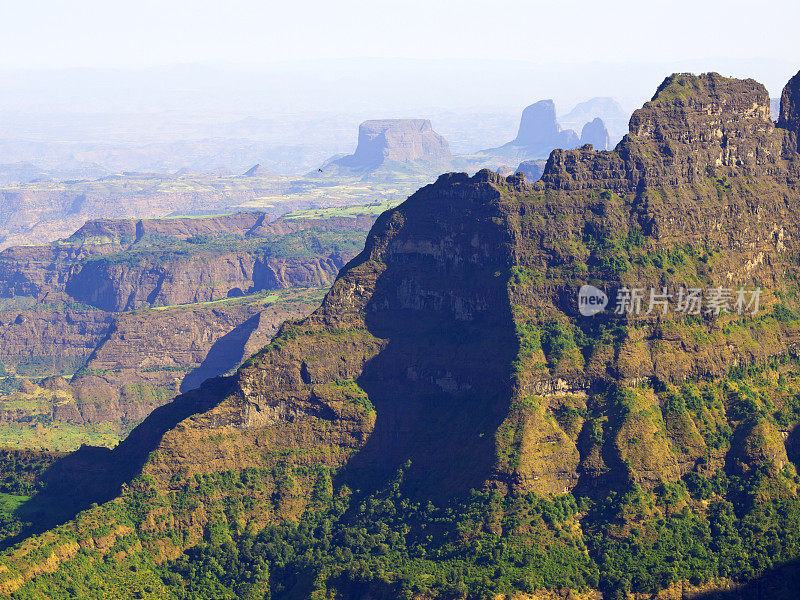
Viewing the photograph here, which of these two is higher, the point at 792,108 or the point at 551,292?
the point at 792,108

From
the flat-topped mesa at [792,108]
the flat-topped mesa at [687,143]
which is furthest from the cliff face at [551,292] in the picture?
the flat-topped mesa at [792,108]

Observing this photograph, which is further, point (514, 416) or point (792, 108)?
point (792, 108)

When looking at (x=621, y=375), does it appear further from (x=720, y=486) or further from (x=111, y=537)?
(x=111, y=537)

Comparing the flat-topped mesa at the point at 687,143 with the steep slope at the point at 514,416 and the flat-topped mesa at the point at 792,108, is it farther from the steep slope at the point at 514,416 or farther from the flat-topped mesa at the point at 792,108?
the flat-topped mesa at the point at 792,108

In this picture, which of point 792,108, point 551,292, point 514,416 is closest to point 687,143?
point 792,108

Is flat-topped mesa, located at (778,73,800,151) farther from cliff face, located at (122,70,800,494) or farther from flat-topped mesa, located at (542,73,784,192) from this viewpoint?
cliff face, located at (122,70,800,494)

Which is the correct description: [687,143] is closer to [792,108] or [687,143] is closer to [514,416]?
[792,108]

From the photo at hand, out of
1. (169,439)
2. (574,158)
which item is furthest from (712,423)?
(169,439)
